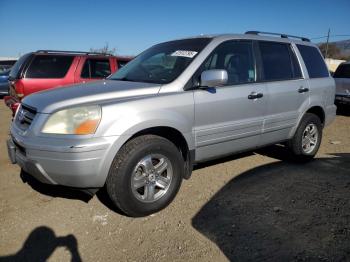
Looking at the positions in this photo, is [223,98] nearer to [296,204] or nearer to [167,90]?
[167,90]

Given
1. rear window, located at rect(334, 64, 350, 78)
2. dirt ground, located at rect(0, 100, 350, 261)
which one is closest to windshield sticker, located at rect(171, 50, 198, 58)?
dirt ground, located at rect(0, 100, 350, 261)

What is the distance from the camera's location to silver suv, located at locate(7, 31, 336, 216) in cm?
315

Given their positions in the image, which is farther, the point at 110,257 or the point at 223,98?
the point at 223,98

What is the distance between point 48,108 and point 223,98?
6.13 ft

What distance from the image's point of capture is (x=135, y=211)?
347 cm

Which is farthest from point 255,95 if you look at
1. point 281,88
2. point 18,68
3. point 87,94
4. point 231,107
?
point 18,68

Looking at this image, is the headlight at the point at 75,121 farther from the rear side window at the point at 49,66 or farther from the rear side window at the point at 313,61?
the rear side window at the point at 49,66

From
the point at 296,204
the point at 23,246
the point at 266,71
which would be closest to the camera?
the point at 23,246

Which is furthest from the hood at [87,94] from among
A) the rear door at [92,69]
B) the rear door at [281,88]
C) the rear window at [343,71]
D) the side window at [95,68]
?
the rear window at [343,71]

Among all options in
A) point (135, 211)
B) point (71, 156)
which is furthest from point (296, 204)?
point (71, 156)

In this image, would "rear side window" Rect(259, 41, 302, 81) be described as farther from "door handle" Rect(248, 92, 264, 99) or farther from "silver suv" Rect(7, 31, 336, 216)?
"door handle" Rect(248, 92, 264, 99)

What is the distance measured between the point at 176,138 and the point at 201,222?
91 centimetres

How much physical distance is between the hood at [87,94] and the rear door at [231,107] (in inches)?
24.1

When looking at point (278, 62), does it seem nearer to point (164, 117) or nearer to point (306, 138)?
point (306, 138)
